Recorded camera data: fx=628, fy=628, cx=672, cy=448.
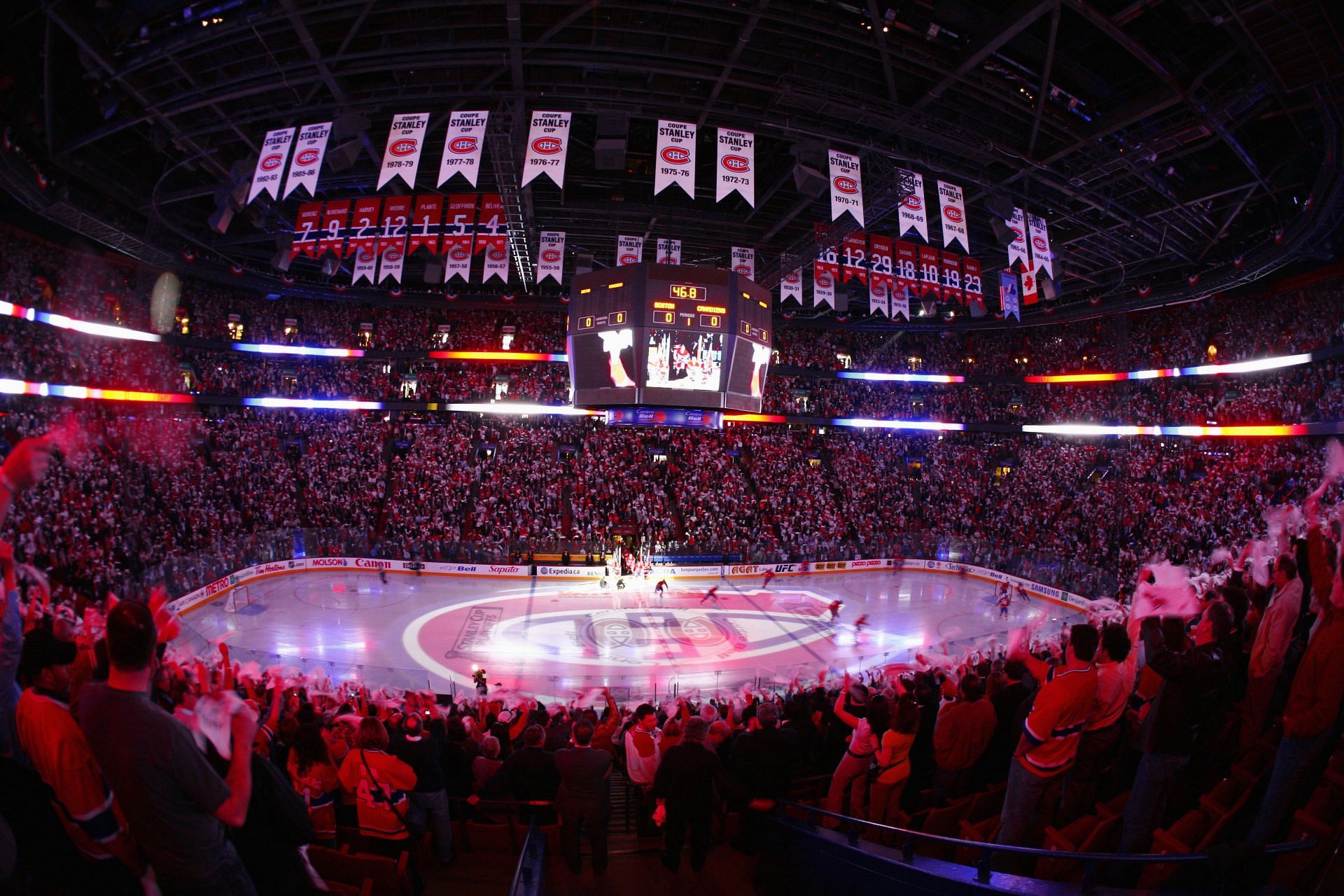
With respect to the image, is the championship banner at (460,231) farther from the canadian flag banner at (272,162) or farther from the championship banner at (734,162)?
the championship banner at (734,162)

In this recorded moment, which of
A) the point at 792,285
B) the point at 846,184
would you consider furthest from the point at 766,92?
the point at 792,285

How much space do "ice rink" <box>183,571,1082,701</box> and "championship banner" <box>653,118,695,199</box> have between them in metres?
11.0

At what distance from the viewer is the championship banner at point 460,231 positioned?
20.0 meters

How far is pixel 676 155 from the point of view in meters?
14.5

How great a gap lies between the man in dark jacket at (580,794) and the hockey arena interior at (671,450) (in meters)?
0.04

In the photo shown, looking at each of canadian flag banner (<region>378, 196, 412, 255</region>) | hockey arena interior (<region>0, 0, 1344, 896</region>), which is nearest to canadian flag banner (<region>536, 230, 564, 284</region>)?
hockey arena interior (<region>0, 0, 1344, 896</region>)

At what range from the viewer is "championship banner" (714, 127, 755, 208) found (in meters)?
14.6

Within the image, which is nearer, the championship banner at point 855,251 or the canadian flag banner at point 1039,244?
the canadian flag banner at point 1039,244

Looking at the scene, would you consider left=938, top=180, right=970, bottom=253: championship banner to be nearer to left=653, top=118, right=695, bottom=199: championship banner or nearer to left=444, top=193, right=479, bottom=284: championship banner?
left=653, top=118, right=695, bottom=199: championship banner

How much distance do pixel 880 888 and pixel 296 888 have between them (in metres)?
3.41

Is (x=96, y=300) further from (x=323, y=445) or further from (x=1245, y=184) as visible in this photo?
(x=1245, y=184)

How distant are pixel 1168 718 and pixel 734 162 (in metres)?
13.7

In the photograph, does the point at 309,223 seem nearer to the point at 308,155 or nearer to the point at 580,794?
the point at 308,155

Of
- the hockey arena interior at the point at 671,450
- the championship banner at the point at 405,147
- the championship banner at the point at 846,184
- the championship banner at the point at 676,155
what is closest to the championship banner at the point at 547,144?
the hockey arena interior at the point at 671,450
